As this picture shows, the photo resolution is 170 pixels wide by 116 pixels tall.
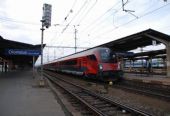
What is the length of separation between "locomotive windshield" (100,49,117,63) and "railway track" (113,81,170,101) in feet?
7.36

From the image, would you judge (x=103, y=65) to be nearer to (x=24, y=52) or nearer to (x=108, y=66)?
(x=108, y=66)

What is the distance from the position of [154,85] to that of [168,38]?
213 inches

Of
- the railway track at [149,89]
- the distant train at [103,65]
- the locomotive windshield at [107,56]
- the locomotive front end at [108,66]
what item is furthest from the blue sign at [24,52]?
the railway track at [149,89]

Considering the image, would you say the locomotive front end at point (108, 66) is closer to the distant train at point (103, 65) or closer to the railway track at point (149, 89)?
the distant train at point (103, 65)

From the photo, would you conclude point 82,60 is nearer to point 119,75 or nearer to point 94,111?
point 119,75

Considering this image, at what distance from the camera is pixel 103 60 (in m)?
21.4

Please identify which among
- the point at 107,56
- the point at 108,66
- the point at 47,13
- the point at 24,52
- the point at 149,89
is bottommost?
the point at 149,89

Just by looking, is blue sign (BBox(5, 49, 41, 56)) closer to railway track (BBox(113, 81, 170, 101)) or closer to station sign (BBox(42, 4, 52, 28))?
station sign (BBox(42, 4, 52, 28))

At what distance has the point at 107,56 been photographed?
21719 mm

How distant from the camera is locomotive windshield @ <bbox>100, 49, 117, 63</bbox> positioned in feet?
70.6

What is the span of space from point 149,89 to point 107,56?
17.8 ft

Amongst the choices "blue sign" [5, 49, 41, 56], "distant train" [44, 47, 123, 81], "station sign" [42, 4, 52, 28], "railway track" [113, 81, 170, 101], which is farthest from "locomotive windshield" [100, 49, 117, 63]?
"blue sign" [5, 49, 41, 56]

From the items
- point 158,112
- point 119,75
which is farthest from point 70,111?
point 119,75

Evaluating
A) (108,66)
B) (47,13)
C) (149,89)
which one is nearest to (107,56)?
(108,66)
